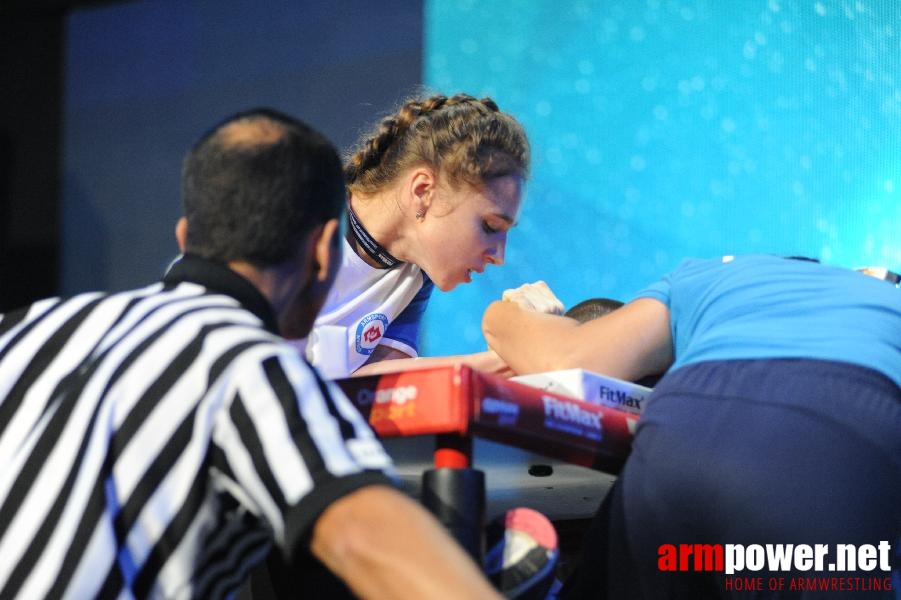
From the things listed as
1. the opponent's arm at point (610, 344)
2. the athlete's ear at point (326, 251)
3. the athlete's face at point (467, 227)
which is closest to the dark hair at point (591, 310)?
the opponent's arm at point (610, 344)

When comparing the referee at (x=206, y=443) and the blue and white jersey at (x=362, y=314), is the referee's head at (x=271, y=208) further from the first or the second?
the blue and white jersey at (x=362, y=314)

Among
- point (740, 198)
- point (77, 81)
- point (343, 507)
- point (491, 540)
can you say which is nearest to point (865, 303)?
point (491, 540)

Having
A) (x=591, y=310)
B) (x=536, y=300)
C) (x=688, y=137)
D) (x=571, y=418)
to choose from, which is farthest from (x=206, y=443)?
(x=688, y=137)

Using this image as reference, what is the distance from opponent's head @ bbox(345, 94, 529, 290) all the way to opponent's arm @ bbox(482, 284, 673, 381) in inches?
31.2

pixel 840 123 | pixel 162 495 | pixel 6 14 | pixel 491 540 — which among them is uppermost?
pixel 6 14

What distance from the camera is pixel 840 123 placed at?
2.90 m

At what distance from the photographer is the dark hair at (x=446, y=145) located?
2189mm

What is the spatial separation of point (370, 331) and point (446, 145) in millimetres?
428

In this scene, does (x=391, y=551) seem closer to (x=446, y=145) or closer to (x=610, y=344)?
(x=610, y=344)

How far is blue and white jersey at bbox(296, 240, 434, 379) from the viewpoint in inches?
88.6

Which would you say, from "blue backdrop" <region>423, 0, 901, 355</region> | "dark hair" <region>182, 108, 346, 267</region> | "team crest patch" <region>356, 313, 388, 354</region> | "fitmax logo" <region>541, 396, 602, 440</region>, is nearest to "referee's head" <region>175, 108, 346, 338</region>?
"dark hair" <region>182, 108, 346, 267</region>

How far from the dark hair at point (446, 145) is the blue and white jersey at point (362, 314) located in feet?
0.61

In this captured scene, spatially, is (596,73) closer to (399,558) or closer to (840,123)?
(840,123)

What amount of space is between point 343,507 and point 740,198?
7.53 ft
